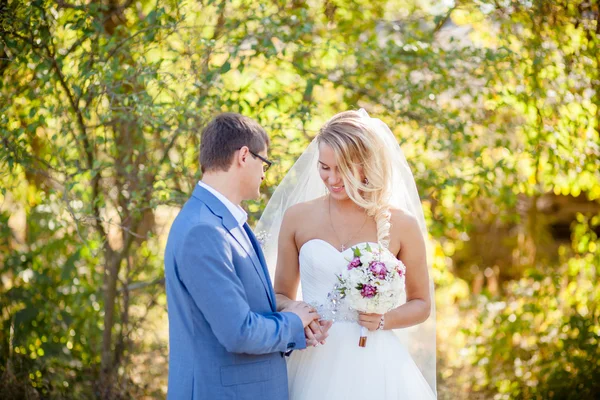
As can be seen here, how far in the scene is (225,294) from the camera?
2.21 m

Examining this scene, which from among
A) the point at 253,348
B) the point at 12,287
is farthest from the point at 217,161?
the point at 12,287

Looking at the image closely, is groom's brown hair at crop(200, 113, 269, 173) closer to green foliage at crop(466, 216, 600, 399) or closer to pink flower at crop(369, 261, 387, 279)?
pink flower at crop(369, 261, 387, 279)

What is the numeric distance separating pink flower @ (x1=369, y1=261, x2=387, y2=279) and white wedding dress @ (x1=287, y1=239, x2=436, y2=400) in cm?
28

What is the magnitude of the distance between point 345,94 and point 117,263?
2.24 meters

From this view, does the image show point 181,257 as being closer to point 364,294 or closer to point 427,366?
point 364,294

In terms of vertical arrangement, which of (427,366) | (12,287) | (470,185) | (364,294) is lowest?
(427,366)

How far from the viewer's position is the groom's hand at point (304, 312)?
2.54 m

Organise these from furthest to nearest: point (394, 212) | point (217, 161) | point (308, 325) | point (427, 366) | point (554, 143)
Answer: point (554, 143), point (427, 366), point (394, 212), point (308, 325), point (217, 161)

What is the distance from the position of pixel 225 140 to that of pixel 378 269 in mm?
814

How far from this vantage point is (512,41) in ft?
17.1

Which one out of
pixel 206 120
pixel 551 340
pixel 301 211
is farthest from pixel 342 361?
pixel 551 340

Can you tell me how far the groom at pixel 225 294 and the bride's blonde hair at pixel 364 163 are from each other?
0.50 meters

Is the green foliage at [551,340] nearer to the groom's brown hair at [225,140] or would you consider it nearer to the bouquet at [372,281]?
the bouquet at [372,281]

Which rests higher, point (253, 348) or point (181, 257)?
point (181, 257)
